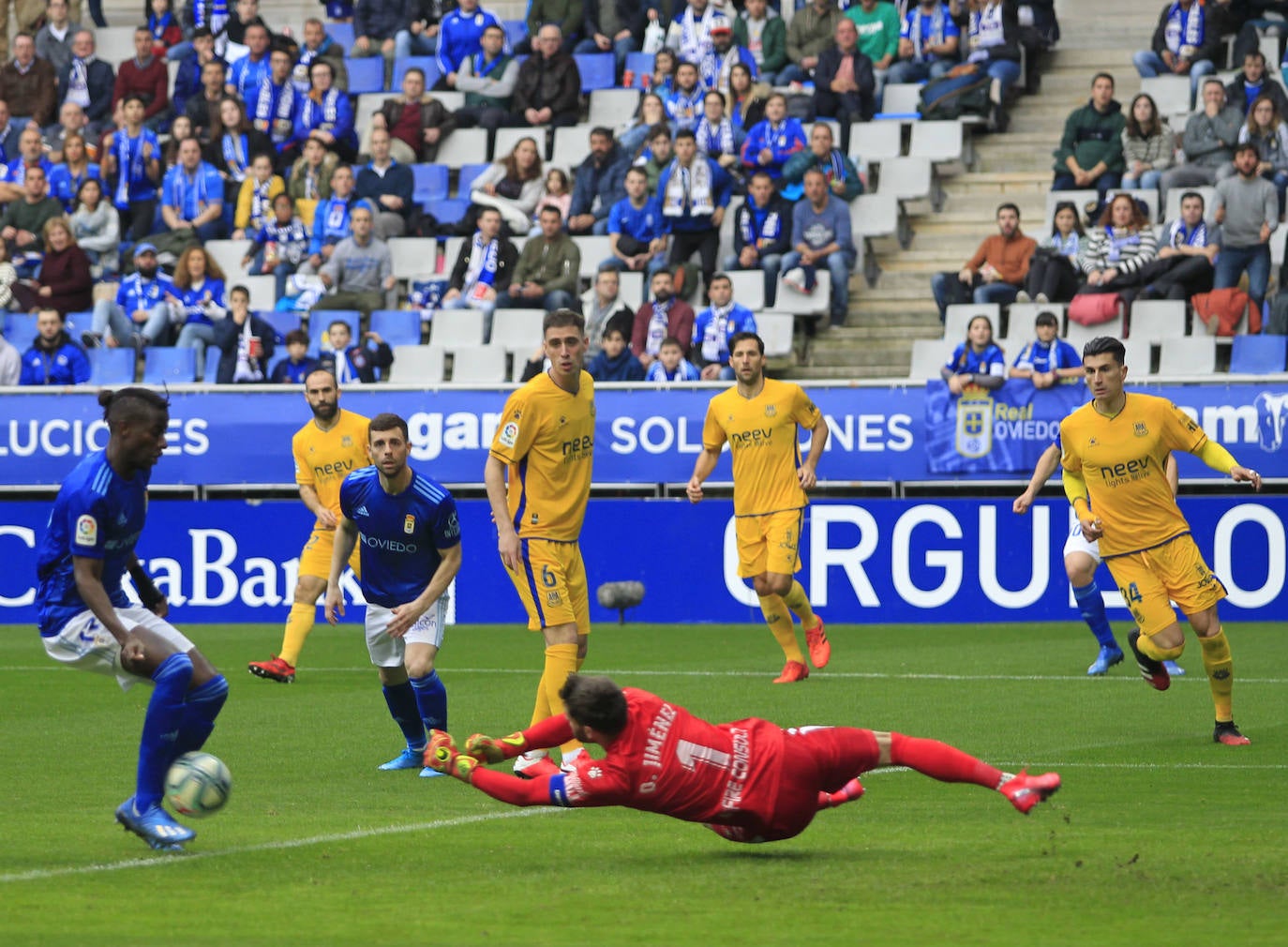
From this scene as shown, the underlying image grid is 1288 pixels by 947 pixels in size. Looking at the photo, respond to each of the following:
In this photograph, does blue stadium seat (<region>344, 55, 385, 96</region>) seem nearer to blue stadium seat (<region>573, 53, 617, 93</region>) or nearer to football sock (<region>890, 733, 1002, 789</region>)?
blue stadium seat (<region>573, 53, 617, 93</region>)

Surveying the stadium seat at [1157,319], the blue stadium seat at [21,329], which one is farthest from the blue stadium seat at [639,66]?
the blue stadium seat at [21,329]

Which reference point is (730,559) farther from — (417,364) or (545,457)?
(545,457)

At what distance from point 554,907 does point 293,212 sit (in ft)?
62.7

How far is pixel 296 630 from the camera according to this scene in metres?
14.9

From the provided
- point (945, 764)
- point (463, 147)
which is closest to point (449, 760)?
point (945, 764)

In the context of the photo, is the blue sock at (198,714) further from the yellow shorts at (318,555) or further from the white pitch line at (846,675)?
the yellow shorts at (318,555)

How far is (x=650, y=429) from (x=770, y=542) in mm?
4970

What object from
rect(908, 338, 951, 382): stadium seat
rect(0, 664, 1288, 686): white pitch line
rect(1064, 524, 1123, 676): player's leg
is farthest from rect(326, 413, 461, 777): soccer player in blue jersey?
rect(908, 338, 951, 382): stadium seat

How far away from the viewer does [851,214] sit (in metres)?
24.2

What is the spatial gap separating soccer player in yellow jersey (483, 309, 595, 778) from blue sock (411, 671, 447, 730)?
52 centimetres

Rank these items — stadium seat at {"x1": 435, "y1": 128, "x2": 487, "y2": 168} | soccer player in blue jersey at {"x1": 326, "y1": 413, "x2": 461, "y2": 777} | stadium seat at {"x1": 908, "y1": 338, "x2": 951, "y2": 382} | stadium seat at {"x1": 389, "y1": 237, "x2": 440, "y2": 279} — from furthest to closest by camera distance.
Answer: stadium seat at {"x1": 435, "y1": 128, "x2": 487, "y2": 168}, stadium seat at {"x1": 389, "y1": 237, "x2": 440, "y2": 279}, stadium seat at {"x1": 908, "y1": 338, "x2": 951, "y2": 382}, soccer player in blue jersey at {"x1": 326, "y1": 413, "x2": 461, "y2": 777}

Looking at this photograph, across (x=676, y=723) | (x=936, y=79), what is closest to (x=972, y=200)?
(x=936, y=79)

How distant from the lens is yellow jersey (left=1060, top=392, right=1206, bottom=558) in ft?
37.5

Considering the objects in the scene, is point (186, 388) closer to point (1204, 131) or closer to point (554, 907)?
point (1204, 131)
